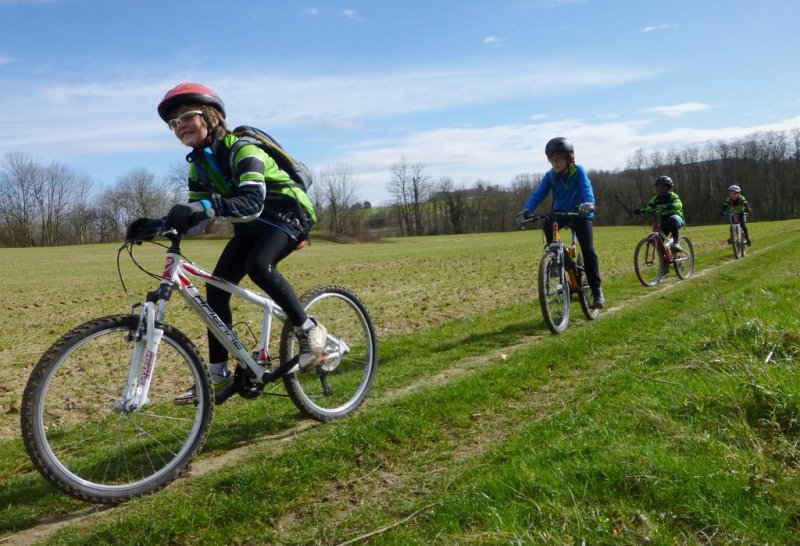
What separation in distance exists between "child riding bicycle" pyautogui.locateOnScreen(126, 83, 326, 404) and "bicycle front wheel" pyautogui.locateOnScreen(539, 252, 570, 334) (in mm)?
4261

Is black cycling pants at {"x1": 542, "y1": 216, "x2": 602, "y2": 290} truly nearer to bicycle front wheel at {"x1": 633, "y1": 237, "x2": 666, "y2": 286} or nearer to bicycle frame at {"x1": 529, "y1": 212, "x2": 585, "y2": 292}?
bicycle frame at {"x1": 529, "y1": 212, "x2": 585, "y2": 292}

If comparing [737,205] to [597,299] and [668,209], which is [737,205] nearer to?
[668,209]

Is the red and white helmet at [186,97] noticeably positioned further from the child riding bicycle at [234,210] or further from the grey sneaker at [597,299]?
the grey sneaker at [597,299]

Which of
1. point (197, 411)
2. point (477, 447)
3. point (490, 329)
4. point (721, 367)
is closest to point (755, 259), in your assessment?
point (490, 329)

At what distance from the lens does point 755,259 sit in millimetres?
17969

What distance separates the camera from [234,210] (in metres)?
3.94

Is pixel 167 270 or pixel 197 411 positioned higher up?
pixel 167 270

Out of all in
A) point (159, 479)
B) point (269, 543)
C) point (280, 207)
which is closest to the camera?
point (269, 543)

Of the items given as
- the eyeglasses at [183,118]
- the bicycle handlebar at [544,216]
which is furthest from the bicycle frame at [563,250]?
the eyeglasses at [183,118]

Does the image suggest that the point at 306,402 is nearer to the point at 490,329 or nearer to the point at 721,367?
the point at 721,367

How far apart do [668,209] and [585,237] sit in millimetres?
6950

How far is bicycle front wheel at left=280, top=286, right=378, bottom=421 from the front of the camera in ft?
15.3

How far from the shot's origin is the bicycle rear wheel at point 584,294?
29.4 feet

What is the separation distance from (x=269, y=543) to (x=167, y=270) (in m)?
1.86
